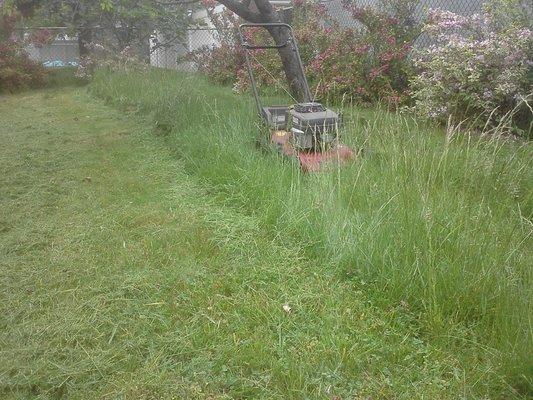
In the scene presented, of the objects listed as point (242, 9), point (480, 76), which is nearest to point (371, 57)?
point (242, 9)

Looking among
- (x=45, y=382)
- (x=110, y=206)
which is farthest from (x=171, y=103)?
(x=45, y=382)

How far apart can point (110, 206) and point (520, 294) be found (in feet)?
10.7

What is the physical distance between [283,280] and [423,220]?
0.87 m

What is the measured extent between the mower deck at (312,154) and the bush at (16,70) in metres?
9.16

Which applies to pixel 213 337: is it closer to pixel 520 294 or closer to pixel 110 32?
pixel 520 294

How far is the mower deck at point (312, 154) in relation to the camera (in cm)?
432

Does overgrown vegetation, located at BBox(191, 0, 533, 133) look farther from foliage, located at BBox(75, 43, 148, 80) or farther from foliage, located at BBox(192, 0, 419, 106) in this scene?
foliage, located at BBox(75, 43, 148, 80)

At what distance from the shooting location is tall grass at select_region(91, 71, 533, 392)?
2.71 m

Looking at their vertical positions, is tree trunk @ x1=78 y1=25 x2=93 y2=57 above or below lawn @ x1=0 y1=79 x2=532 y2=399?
above

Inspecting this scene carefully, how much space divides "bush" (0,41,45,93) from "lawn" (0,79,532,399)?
27.2 ft

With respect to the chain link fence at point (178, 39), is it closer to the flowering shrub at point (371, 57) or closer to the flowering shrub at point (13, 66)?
the flowering shrub at point (371, 57)

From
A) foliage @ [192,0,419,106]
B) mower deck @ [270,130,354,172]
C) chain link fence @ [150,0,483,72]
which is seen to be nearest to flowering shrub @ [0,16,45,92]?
chain link fence @ [150,0,483,72]

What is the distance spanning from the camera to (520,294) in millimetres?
2611

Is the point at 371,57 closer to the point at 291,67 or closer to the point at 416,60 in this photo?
the point at 416,60
